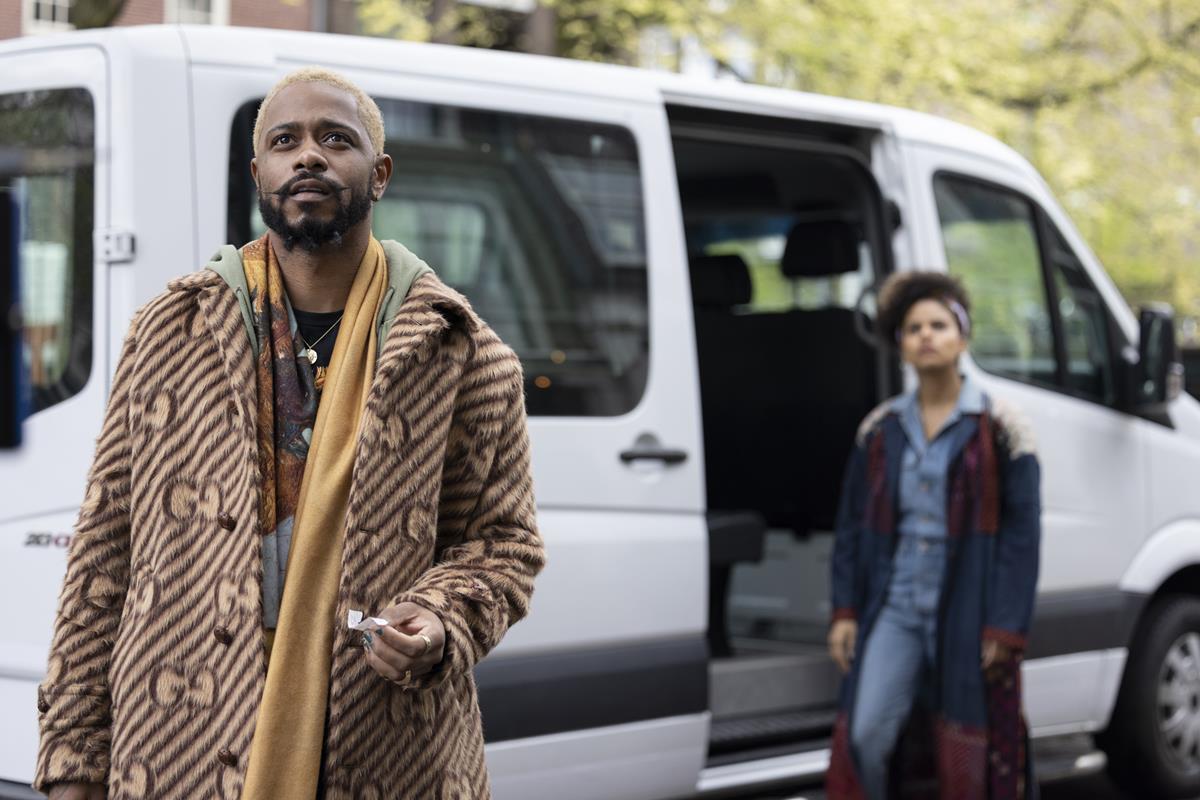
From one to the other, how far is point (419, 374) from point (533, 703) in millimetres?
2065

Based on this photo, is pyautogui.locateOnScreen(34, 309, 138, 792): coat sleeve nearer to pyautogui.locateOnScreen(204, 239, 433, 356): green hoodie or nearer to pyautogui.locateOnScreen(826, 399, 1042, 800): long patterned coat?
pyautogui.locateOnScreen(204, 239, 433, 356): green hoodie

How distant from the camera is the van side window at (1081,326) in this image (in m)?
6.04

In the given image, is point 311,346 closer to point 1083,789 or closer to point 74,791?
point 74,791

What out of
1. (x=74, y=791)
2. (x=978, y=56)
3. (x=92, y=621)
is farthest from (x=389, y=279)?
(x=978, y=56)

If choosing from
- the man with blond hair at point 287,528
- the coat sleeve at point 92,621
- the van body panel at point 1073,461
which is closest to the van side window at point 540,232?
the van body panel at point 1073,461

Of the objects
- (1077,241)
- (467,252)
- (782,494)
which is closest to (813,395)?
(782,494)

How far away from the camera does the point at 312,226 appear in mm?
2281

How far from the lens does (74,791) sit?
2287 millimetres

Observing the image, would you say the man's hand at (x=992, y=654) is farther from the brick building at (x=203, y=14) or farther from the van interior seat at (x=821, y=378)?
the brick building at (x=203, y=14)

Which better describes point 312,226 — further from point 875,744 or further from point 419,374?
point 875,744

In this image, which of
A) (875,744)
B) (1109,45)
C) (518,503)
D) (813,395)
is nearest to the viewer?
(518,503)

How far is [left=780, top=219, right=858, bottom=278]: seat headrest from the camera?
5941mm

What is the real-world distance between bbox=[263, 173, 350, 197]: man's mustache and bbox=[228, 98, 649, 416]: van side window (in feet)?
6.12

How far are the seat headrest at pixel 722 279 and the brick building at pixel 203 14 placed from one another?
9258mm
